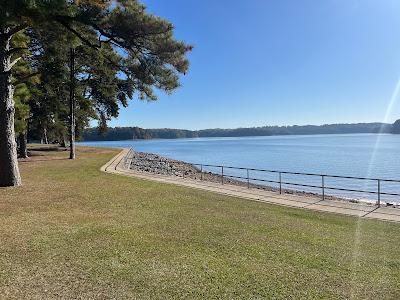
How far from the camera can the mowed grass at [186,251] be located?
5336mm

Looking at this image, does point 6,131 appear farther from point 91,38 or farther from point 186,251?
point 186,251

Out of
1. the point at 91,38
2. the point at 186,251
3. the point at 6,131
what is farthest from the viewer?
the point at 91,38

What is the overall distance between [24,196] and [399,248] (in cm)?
1012

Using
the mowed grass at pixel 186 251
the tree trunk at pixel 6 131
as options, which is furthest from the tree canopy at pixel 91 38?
the mowed grass at pixel 186 251

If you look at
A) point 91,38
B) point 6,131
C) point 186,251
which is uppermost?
point 91,38

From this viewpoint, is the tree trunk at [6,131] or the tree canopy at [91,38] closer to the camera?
the tree canopy at [91,38]

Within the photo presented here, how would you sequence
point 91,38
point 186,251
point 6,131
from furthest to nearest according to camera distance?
1. point 91,38
2. point 6,131
3. point 186,251

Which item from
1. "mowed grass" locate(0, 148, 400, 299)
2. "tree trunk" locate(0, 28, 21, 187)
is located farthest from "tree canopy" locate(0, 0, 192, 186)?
"mowed grass" locate(0, 148, 400, 299)

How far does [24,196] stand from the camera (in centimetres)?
1202

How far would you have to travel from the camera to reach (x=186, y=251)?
6910mm

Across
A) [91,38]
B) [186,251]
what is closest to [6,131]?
[91,38]

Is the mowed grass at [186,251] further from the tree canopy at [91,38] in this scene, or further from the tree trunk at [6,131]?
the tree canopy at [91,38]

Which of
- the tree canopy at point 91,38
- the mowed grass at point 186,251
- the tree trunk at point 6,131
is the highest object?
the tree canopy at point 91,38

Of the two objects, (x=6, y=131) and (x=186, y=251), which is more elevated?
(x=6, y=131)
